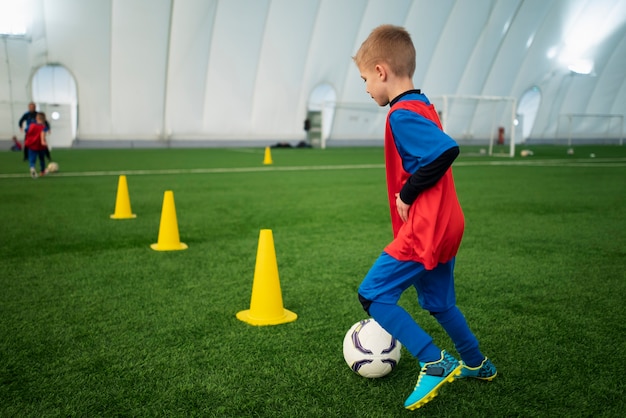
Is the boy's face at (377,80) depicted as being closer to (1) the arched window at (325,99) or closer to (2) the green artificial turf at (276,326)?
(2) the green artificial turf at (276,326)

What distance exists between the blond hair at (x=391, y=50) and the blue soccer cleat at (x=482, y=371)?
1.38 meters

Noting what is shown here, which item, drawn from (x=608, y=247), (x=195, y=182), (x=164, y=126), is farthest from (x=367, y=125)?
(x=608, y=247)

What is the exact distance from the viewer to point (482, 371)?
113 inches

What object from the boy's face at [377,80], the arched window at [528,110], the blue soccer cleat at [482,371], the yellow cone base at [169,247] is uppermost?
the arched window at [528,110]

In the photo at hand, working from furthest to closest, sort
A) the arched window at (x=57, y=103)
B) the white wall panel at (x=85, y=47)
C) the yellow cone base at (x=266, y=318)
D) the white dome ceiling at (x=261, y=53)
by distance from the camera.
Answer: the arched window at (x=57, y=103) → the white dome ceiling at (x=261, y=53) → the white wall panel at (x=85, y=47) → the yellow cone base at (x=266, y=318)

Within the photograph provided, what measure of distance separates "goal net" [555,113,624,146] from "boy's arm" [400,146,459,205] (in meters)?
44.4

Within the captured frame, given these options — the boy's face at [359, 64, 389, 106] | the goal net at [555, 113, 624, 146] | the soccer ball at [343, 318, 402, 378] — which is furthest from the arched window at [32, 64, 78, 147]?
the goal net at [555, 113, 624, 146]

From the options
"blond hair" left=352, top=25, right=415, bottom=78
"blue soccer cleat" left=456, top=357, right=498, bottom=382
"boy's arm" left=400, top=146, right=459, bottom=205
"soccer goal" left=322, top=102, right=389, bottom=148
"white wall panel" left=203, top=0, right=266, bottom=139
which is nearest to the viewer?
"boy's arm" left=400, top=146, right=459, bottom=205

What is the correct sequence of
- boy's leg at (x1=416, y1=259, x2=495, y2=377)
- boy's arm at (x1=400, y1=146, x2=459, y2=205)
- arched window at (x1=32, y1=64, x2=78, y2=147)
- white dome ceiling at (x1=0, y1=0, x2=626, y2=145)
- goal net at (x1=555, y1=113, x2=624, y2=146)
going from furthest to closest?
goal net at (x1=555, y1=113, x2=624, y2=146), arched window at (x1=32, y1=64, x2=78, y2=147), white dome ceiling at (x1=0, y1=0, x2=626, y2=145), boy's leg at (x1=416, y1=259, x2=495, y2=377), boy's arm at (x1=400, y1=146, x2=459, y2=205)

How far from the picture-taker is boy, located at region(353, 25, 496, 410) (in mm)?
2449

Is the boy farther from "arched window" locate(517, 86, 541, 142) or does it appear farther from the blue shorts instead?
"arched window" locate(517, 86, 541, 142)

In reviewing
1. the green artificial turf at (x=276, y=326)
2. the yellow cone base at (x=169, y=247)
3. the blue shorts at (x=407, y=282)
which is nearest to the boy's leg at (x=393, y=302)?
the blue shorts at (x=407, y=282)

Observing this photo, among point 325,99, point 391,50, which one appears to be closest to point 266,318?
point 391,50

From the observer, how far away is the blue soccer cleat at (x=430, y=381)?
2559 millimetres
